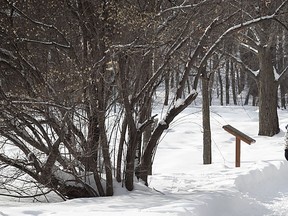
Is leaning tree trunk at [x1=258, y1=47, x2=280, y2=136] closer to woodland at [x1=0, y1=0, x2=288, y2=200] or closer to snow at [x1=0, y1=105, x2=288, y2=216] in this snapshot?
snow at [x1=0, y1=105, x2=288, y2=216]

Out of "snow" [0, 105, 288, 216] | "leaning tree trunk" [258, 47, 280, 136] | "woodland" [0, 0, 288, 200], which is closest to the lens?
"snow" [0, 105, 288, 216]

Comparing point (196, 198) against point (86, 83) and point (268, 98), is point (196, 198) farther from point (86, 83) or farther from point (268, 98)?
point (268, 98)

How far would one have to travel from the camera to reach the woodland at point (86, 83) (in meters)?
6.60

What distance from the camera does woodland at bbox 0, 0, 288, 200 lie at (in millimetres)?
6598

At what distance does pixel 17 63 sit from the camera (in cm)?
714

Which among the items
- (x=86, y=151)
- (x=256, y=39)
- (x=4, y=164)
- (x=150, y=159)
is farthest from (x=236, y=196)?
(x=256, y=39)

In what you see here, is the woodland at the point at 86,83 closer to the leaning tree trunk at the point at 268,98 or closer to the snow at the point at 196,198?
the snow at the point at 196,198

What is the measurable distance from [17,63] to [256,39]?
496 inches

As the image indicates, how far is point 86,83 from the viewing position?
6.45 metres

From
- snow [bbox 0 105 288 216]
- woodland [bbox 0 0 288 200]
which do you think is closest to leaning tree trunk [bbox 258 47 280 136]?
snow [bbox 0 105 288 216]

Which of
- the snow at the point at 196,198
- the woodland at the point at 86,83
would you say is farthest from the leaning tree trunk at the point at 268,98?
the woodland at the point at 86,83

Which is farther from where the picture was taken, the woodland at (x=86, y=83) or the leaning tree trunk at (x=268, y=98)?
the leaning tree trunk at (x=268, y=98)

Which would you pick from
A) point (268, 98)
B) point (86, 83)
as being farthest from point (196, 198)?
point (268, 98)

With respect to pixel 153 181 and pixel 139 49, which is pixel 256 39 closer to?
pixel 153 181
